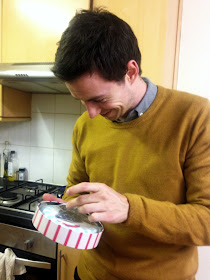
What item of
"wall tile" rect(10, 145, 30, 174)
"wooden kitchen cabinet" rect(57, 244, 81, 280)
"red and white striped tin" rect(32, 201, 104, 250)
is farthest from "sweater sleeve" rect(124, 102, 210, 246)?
"wall tile" rect(10, 145, 30, 174)

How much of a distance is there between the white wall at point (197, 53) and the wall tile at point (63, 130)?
0.75 meters

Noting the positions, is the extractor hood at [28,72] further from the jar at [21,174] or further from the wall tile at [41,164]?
the jar at [21,174]

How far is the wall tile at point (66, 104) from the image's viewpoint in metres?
1.56

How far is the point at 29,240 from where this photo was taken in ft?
3.79

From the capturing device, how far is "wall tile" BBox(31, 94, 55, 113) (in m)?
1.62

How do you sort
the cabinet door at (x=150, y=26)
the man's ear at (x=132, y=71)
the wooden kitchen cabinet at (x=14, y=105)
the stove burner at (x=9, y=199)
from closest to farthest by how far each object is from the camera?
the man's ear at (x=132, y=71) < the cabinet door at (x=150, y=26) < the stove burner at (x=9, y=199) < the wooden kitchen cabinet at (x=14, y=105)

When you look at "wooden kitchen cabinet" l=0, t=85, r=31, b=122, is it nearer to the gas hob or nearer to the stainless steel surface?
the gas hob

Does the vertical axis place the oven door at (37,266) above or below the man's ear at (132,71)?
below

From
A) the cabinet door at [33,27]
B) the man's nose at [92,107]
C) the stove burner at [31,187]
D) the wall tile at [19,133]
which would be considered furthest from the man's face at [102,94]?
the wall tile at [19,133]

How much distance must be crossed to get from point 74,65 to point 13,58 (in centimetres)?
88

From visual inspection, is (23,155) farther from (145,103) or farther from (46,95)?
(145,103)

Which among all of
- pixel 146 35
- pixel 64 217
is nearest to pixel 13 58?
pixel 146 35

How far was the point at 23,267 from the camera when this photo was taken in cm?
116

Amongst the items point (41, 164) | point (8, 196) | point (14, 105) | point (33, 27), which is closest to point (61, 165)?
point (41, 164)
